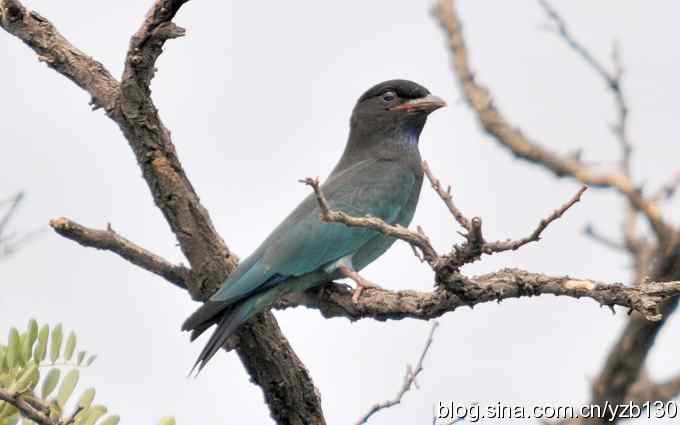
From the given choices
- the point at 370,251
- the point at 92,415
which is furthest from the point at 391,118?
the point at 92,415

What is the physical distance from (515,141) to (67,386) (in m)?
4.84

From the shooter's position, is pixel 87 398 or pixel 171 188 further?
pixel 171 188

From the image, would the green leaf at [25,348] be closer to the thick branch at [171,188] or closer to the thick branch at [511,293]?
the thick branch at [171,188]

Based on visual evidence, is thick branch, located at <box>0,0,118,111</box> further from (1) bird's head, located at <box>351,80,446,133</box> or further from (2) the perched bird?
(1) bird's head, located at <box>351,80,446,133</box>

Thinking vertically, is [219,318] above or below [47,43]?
Answer: below

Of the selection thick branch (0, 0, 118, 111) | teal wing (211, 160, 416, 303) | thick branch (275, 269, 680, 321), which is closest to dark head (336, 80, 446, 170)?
teal wing (211, 160, 416, 303)

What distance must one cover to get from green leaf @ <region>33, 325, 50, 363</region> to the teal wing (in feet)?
4.37

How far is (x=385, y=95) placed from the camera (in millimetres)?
8664

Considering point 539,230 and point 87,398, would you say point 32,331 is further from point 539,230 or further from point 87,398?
point 539,230

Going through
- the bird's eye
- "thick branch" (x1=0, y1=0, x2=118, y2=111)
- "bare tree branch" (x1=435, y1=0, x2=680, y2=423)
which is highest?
"thick branch" (x1=0, y1=0, x2=118, y2=111)

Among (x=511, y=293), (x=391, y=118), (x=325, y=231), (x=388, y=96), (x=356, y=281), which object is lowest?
(x=511, y=293)

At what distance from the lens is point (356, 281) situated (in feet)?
21.9

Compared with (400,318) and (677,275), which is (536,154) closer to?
(677,275)

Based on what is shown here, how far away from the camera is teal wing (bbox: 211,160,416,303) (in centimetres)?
636
